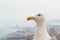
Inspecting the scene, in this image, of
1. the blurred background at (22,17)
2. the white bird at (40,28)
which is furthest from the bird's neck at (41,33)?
the blurred background at (22,17)

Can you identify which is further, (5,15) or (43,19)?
(5,15)

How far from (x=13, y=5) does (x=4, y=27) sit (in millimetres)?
218

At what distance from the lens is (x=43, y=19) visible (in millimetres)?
1249

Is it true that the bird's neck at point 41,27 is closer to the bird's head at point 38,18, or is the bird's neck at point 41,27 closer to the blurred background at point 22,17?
the bird's head at point 38,18

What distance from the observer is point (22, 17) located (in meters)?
1.56

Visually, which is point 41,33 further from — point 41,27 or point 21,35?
point 21,35

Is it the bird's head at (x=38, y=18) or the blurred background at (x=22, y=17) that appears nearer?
the bird's head at (x=38, y=18)

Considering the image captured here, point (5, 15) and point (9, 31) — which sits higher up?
point (5, 15)

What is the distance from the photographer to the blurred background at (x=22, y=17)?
1.52 meters

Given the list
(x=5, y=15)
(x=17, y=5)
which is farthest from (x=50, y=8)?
(x=5, y=15)

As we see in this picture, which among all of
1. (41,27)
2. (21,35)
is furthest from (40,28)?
(21,35)

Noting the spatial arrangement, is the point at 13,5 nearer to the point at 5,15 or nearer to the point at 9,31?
the point at 5,15

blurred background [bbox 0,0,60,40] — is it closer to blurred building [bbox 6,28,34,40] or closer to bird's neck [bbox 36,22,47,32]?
blurred building [bbox 6,28,34,40]

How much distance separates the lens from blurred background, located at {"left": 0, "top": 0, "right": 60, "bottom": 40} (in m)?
1.52
